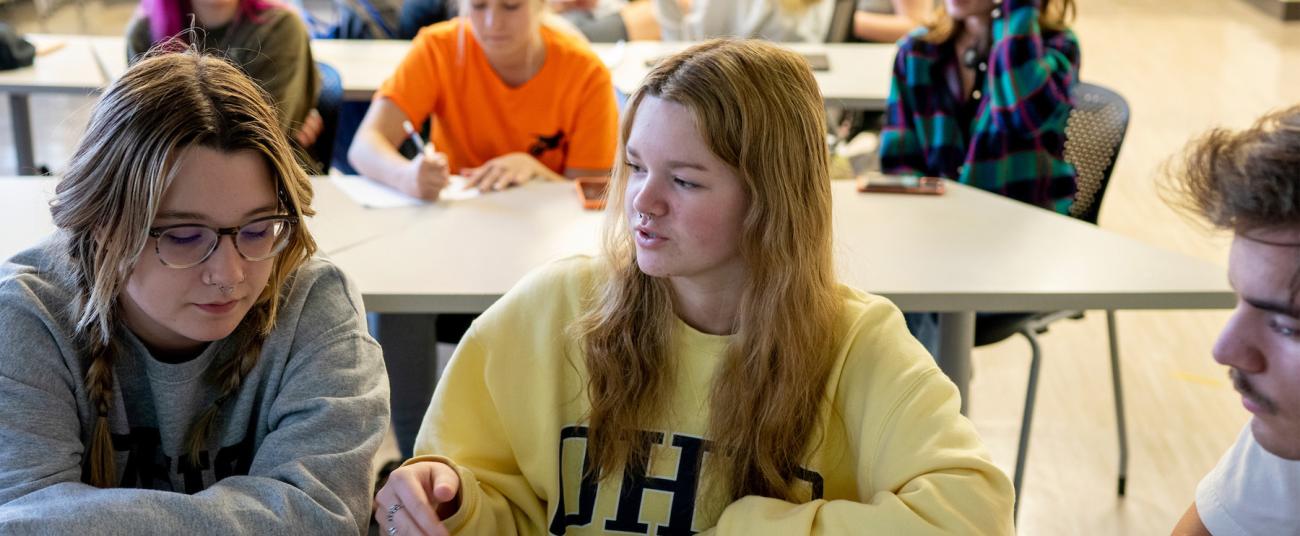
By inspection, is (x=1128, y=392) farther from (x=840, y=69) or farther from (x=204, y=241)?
(x=204, y=241)

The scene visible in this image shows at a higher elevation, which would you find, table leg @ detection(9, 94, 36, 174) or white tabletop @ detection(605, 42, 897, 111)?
white tabletop @ detection(605, 42, 897, 111)

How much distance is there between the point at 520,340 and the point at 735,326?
24 centimetres

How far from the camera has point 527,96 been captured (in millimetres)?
2836

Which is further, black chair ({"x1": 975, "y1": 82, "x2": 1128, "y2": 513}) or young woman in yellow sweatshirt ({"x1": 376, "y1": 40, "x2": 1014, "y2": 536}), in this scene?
black chair ({"x1": 975, "y1": 82, "x2": 1128, "y2": 513})

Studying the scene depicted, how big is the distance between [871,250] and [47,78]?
2.15 meters

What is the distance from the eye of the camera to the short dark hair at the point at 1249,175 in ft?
3.45

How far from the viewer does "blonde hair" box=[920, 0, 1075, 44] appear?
2.84 metres

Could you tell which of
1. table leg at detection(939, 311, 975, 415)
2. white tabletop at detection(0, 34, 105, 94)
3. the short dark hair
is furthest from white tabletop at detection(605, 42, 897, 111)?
the short dark hair

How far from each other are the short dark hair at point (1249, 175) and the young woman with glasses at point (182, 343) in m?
0.84

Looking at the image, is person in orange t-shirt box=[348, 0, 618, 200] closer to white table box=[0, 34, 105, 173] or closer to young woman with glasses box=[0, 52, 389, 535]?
white table box=[0, 34, 105, 173]

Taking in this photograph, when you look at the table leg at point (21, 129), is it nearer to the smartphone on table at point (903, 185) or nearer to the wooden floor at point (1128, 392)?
the wooden floor at point (1128, 392)

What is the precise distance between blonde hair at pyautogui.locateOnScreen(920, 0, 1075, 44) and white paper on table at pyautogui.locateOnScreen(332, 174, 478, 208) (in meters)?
1.04

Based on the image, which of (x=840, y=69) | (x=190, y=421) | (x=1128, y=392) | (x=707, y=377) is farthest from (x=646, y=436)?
(x=840, y=69)

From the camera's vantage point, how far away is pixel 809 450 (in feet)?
4.59
